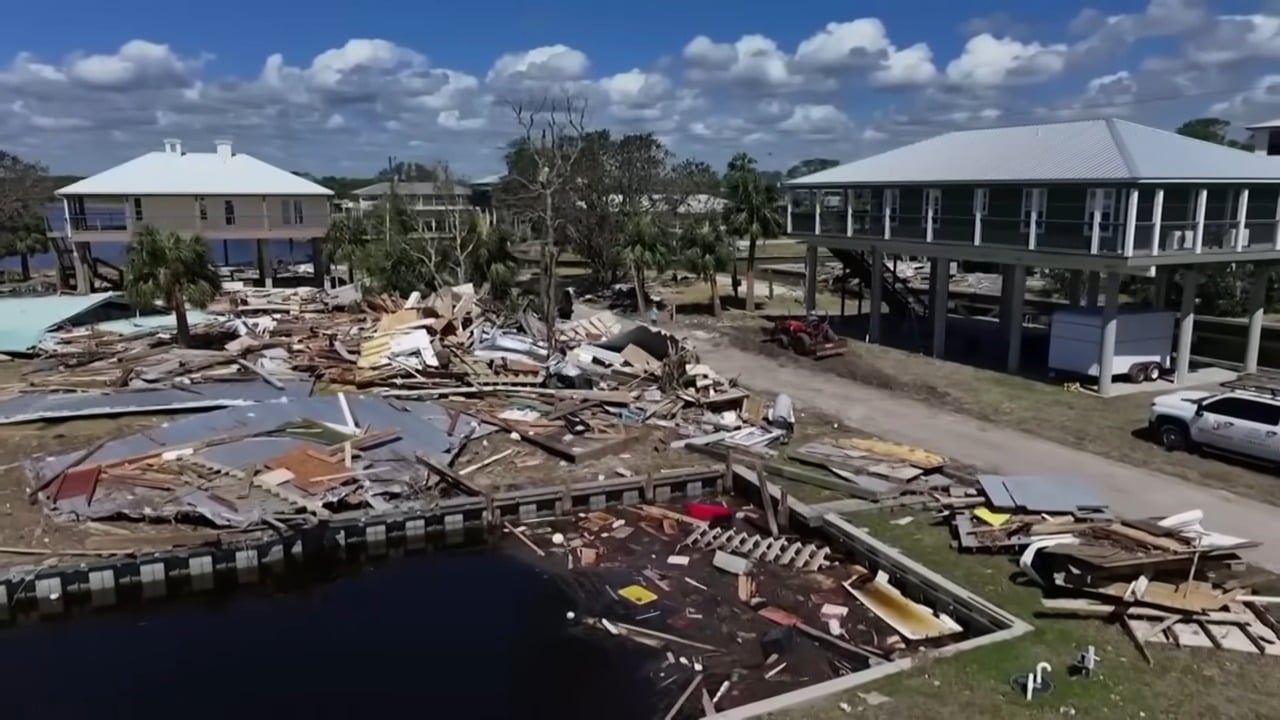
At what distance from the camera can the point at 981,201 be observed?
30.1 m

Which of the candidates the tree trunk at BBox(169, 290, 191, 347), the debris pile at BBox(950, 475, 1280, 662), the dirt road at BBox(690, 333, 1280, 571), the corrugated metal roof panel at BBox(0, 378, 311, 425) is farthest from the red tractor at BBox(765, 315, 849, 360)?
the tree trunk at BBox(169, 290, 191, 347)

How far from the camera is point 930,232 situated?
3194cm

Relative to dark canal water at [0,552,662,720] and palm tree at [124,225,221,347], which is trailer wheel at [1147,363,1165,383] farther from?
palm tree at [124,225,221,347]

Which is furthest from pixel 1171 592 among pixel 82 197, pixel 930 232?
pixel 82 197

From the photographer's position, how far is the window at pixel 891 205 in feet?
110

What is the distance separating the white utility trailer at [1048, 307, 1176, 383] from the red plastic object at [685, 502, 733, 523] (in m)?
14.6

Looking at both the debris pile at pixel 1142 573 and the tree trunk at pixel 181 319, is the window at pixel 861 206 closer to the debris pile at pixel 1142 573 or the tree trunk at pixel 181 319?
the debris pile at pixel 1142 573

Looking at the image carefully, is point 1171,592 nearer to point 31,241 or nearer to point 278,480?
point 278,480

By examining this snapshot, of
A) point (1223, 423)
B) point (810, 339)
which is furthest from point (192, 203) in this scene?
point (1223, 423)

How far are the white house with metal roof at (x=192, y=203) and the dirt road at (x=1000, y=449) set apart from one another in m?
28.6

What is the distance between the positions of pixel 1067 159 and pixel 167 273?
29.7 meters

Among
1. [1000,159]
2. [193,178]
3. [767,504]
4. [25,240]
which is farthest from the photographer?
[25,240]

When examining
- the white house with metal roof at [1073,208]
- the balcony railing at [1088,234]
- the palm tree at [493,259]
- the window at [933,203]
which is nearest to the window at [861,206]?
the white house with metal roof at [1073,208]

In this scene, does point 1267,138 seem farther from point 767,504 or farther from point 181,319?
point 181,319
